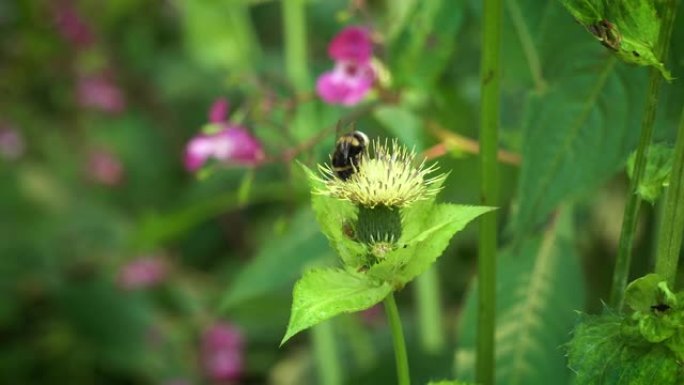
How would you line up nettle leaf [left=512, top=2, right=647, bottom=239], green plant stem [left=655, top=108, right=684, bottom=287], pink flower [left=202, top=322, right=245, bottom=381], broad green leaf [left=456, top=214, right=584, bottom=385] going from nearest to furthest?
green plant stem [left=655, top=108, right=684, bottom=287] → nettle leaf [left=512, top=2, right=647, bottom=239] → broad green leaf [left=456, top=214, right=584, bottom=385] → pink flower [left=202, top=322, right=245, bottom=381]

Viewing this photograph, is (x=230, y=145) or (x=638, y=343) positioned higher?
(x=230, y=145)

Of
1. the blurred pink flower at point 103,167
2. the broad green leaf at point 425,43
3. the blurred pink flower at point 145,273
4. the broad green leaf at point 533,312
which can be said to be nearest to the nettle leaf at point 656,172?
the broad green leaf at point 533,312

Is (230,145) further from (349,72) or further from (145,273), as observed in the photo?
(145,273)

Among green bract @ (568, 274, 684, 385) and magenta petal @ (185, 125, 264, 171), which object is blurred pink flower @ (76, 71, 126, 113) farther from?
green bract @ (568, 274, 684, 385)

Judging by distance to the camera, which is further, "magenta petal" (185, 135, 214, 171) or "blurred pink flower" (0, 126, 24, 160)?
"blurred pink flower" (0, 126, 24, 160)

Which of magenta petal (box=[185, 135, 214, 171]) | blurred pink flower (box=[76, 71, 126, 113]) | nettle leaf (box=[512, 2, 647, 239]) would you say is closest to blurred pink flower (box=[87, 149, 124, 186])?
blurred pink flower (box=[76, 71, 126, 113])

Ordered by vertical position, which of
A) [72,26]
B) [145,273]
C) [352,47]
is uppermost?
[72,26]

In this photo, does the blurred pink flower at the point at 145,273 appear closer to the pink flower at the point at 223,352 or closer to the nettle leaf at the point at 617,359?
the pink flower at the point at 223,352

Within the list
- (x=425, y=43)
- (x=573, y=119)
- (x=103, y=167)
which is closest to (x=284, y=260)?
(x=425, y=43)
